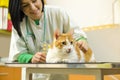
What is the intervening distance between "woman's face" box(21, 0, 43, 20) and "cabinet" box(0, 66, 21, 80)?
3.19ft

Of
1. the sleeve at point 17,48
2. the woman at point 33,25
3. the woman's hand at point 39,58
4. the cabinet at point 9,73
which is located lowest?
the cabinet at point 9,73

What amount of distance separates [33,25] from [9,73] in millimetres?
1018

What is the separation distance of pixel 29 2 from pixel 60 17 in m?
0.19

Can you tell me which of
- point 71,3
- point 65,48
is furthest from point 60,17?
point 71,3

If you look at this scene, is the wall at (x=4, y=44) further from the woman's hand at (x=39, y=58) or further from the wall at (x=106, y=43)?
the woman's hand at (x=39, y=58)

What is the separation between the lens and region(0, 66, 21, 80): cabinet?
1961mm

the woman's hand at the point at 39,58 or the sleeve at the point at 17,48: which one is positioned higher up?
the sleeve at the point at 17,48

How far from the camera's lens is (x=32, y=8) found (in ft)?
3.37

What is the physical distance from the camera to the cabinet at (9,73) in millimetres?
1961

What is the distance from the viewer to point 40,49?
3.63 ft

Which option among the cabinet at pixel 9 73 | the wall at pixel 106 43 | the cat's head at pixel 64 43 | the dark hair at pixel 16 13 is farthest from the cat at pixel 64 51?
the cabinet at pixel 9 73

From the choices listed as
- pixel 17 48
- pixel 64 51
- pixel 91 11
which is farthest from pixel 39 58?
pixel 91 11

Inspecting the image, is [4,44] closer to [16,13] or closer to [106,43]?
[106,43]

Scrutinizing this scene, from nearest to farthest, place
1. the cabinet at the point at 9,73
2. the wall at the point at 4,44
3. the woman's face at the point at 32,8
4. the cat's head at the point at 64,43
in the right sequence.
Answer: the cat's head at the point at 64,43 < the woman's face at the point at 32,8 < the cabinet at the point at 9,73 < the wall at the point at 4,44
